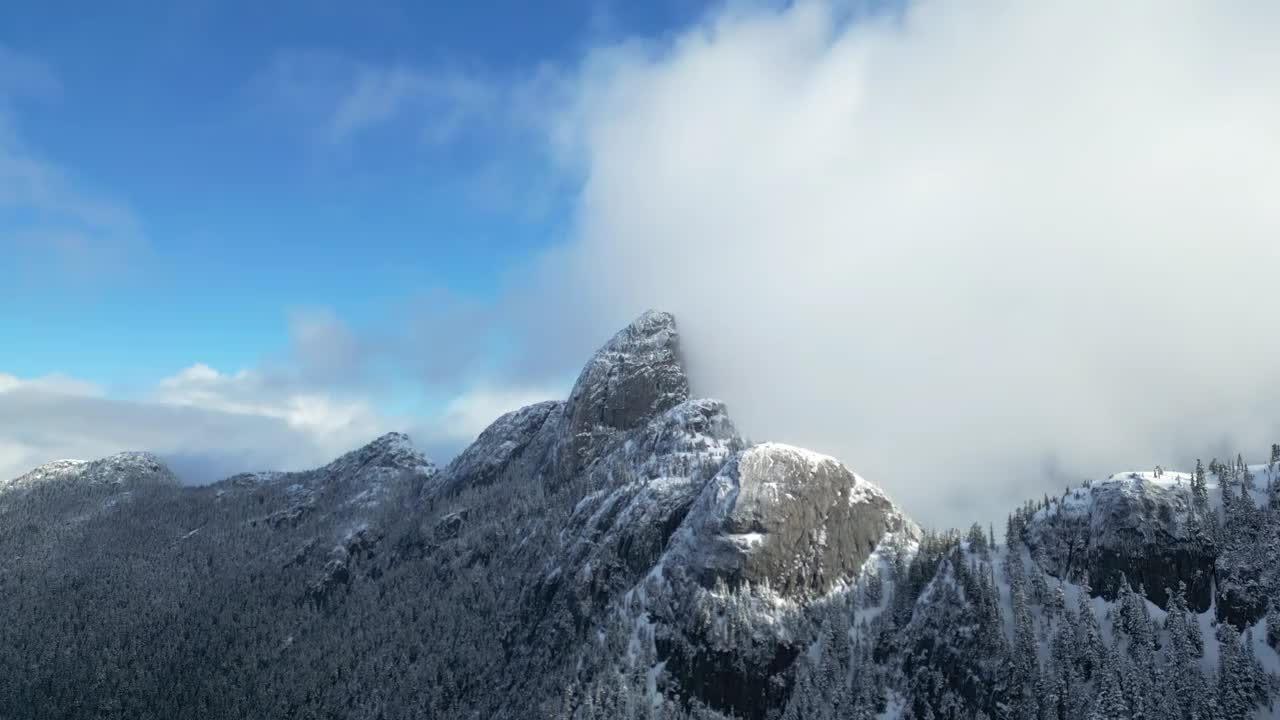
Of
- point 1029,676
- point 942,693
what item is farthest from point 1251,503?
point 942,693

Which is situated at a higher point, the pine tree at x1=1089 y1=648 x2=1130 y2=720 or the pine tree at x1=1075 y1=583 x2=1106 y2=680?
the pine tree at x1=1075 y1=583 x2=1106 y2=680

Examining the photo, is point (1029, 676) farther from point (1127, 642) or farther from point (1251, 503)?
point (1251, 503)

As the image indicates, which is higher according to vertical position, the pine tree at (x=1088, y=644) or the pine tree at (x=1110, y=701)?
the pine tree at (x=1088, y=644)

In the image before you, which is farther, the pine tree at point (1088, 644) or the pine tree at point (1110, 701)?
the pine tree at point (1088, 644)

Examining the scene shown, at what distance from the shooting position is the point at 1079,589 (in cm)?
19975

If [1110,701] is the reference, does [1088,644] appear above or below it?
above

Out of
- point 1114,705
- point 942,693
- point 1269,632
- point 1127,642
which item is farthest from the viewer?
point 942,693

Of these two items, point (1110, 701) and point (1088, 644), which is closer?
point (1110, 701)

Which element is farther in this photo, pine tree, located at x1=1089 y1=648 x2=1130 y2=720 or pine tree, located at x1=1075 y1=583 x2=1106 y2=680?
pine tree, located at x1=1075 y1=583 x2=1106 y2=680

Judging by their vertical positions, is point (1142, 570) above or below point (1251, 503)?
below

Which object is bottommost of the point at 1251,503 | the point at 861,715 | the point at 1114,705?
the point at 861,715

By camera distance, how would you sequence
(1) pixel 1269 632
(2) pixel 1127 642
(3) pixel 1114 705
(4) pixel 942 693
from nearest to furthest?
1. (3) pixel 1114 705
2. (1) pixel 1269 632
3. (2) pixel 1127 642
4. (4) pixel 942 693

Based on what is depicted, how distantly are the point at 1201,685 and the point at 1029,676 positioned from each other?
35.7 meters

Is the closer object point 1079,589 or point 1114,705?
point 1114,705
